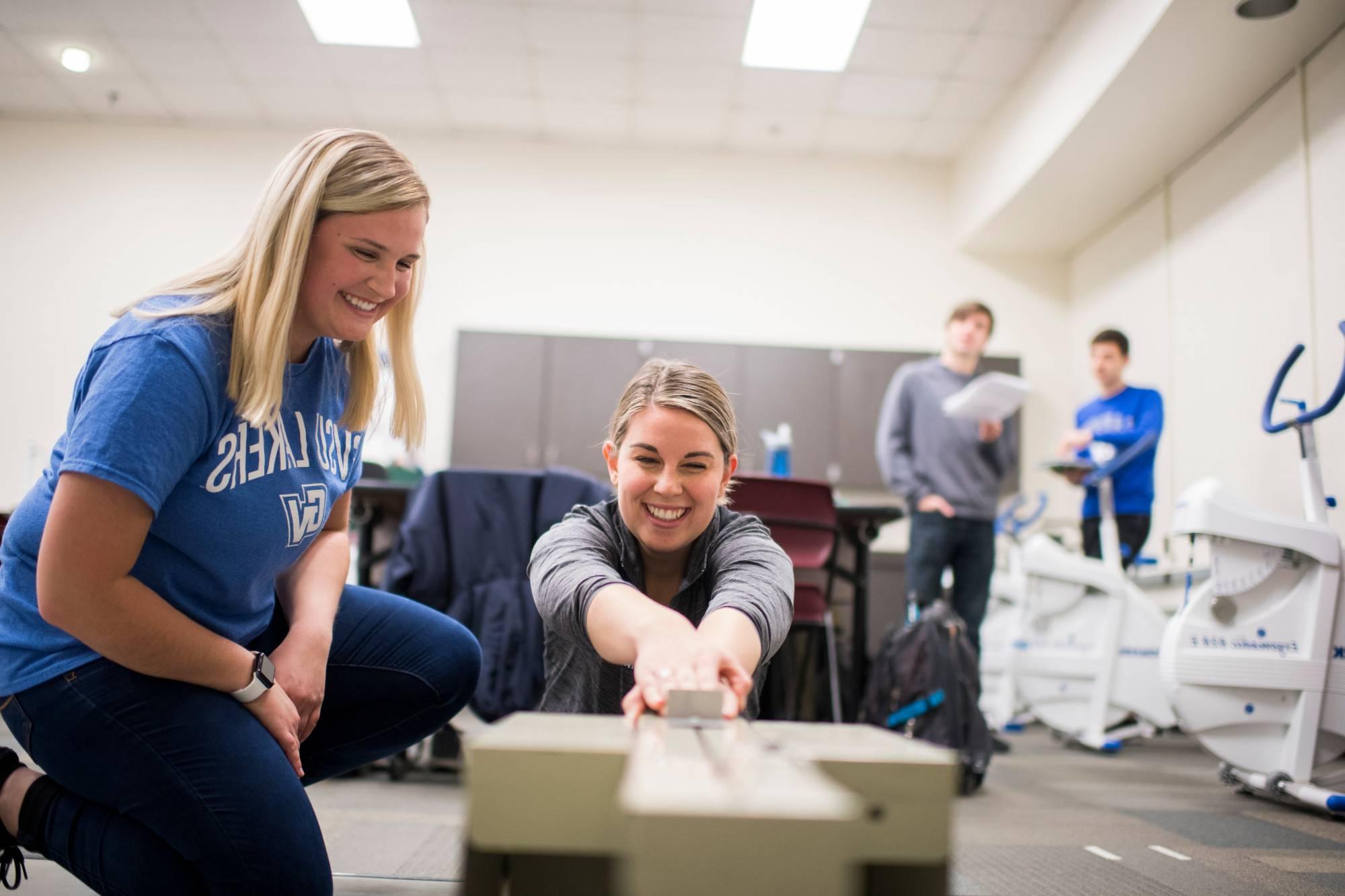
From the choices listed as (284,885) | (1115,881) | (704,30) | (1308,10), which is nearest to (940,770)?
(284,885)

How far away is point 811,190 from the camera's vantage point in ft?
17.7

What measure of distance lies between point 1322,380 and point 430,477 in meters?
2.93

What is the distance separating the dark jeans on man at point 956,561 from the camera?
3.01 m

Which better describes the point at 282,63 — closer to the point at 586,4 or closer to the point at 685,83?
the point at 586,4

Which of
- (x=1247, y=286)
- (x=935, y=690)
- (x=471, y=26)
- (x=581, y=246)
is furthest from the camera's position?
(x=581, y=246)

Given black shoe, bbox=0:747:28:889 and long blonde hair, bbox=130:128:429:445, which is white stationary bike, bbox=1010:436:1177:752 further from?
black shoe, bbox=0:747:28:889

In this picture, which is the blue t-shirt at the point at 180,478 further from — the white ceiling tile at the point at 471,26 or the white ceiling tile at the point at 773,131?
the white ceiling tile at the point at 773,131

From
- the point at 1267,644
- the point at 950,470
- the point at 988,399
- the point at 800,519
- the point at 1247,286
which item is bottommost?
the point at 1267,644

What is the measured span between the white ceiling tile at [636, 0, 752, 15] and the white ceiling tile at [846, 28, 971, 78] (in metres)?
0.56

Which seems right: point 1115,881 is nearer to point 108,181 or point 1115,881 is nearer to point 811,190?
point 811,190

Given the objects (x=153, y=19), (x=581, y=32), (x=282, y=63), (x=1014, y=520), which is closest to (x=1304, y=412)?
(x=1014, y=520)

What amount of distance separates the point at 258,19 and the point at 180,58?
70cm

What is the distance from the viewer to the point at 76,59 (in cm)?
457

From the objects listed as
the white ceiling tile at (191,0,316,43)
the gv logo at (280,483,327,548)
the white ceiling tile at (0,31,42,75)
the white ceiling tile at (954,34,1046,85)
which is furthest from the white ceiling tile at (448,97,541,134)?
the gv logo at (280,483,327,548)
